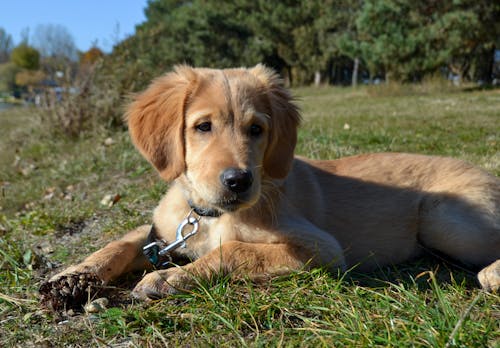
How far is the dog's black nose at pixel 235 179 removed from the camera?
8.25 feet

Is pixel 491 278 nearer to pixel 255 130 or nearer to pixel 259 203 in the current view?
pixel 259 203

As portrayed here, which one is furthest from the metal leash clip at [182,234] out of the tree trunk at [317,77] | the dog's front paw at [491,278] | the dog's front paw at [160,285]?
the tree trunk at [317,77]

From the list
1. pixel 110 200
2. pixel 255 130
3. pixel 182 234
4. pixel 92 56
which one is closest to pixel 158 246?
pixel 182 234

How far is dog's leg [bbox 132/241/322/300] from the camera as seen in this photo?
8.03 feet

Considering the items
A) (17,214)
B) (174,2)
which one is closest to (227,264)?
(17,214)

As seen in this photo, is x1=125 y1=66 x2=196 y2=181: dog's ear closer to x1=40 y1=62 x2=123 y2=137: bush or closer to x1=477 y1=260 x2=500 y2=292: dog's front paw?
x1=477 y1=260 x2=500 y2=292: dog's front paw

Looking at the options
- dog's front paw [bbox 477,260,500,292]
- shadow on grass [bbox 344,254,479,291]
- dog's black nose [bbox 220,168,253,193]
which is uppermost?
dog's black nose [bbox 220,168,253,193]

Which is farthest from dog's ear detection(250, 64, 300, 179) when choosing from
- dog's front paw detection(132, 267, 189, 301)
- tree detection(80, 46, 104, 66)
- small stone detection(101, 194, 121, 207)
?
tree detection(80, 46, 104, 66)

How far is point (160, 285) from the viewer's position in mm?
2439

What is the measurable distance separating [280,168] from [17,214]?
368 cm

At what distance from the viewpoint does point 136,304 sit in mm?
2457

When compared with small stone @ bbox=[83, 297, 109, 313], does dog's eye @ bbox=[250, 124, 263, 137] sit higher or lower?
higher

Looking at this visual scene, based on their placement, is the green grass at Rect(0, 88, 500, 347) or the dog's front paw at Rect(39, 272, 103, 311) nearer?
the green grass at Rect(0, 88, 500, 347)

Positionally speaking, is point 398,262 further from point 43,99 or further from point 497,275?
point 43,99
